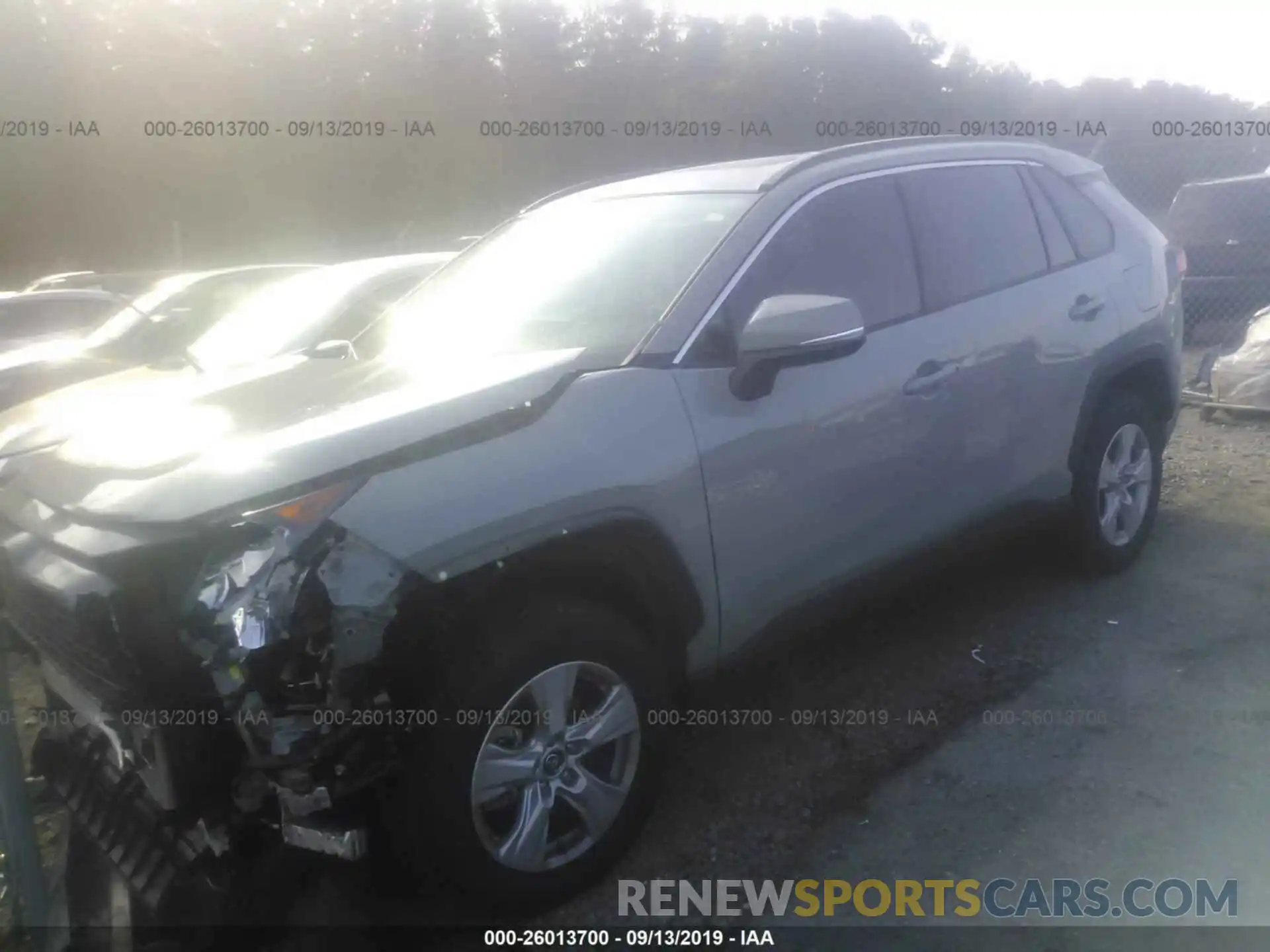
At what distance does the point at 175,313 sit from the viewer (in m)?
6.78

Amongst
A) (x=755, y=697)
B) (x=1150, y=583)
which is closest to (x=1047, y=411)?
(x=1150, y=583)

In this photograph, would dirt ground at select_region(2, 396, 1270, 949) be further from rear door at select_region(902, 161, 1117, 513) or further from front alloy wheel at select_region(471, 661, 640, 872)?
rear door at select_region(902, 161, 1117, 513)

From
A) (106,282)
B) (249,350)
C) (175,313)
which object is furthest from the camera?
(106,282)

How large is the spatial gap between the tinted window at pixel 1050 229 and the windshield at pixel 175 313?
4337mm

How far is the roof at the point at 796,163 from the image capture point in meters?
3.72

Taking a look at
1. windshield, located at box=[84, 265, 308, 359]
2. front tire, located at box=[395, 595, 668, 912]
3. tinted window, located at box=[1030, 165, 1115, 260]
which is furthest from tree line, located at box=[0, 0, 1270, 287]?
front tire, located at box=[395, 595, 668, 912]

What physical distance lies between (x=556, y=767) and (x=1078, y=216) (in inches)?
128

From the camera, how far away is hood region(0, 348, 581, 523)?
2430 mm

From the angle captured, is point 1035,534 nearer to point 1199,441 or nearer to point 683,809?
point 683,809

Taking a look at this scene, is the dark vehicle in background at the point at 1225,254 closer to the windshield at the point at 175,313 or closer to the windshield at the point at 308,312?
the windshield at the point at 308,312

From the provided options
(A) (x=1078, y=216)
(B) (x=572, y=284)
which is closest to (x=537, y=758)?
(B) (x=572, y=284)

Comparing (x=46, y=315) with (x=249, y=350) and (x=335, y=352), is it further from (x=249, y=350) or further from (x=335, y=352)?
(x=335, y=352)

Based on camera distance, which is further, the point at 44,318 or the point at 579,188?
the point at 44,318

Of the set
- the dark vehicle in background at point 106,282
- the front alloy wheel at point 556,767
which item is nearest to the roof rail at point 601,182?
the front alloy wheel at point 556,767
